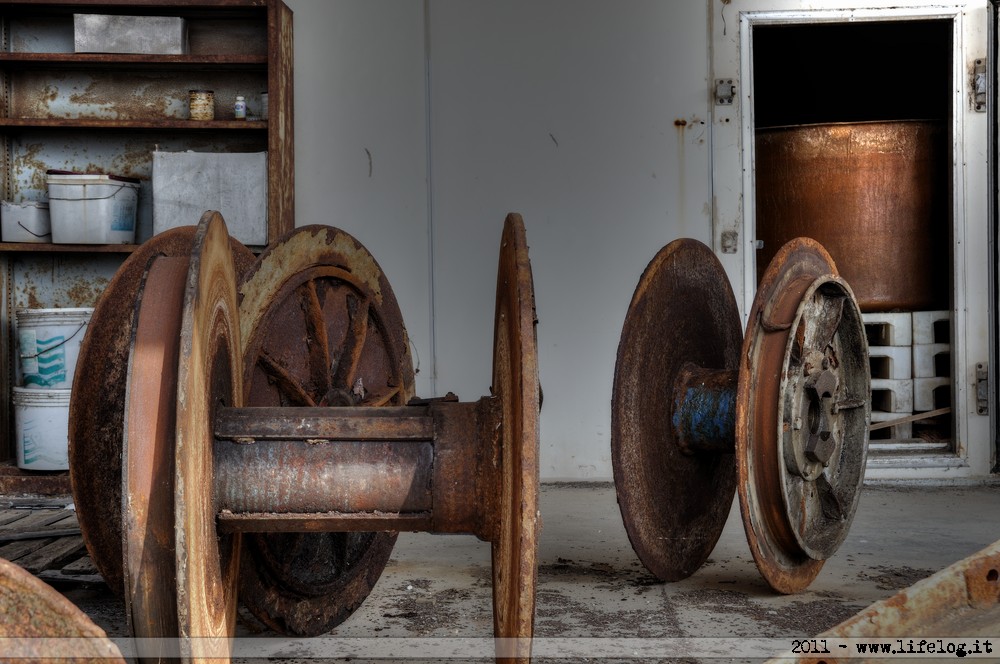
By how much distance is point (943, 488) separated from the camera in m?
5.08

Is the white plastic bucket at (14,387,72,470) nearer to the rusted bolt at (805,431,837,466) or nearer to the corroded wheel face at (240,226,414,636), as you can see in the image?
the corroded wheel face at (240,226,414,636)

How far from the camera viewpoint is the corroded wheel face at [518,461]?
1922 millimetres

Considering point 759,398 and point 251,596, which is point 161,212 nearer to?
point 251,596

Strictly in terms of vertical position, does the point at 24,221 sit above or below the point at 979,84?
below

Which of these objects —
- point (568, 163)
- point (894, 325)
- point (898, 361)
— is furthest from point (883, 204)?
point (568, 163)

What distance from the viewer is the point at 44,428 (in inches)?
192

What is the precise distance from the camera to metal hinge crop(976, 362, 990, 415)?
5.18 m

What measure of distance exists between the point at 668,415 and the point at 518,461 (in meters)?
1.52

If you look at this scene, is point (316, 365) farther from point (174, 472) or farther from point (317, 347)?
point (174, 472)

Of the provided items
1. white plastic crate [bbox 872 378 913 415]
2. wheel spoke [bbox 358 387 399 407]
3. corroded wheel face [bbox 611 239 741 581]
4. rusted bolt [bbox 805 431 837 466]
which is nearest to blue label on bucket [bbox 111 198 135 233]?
wheel spoke [bbox 358 387 399 407]

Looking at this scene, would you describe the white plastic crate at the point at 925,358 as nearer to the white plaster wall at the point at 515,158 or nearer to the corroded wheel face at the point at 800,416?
the white plaster wall at the point at 515,158

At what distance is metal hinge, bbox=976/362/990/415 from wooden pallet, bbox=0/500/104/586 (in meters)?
4.36

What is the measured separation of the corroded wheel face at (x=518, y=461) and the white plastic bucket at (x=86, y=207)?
3.39m

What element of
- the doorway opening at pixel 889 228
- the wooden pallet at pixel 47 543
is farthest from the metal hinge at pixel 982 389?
the wooden pallet at pixel 47 543
